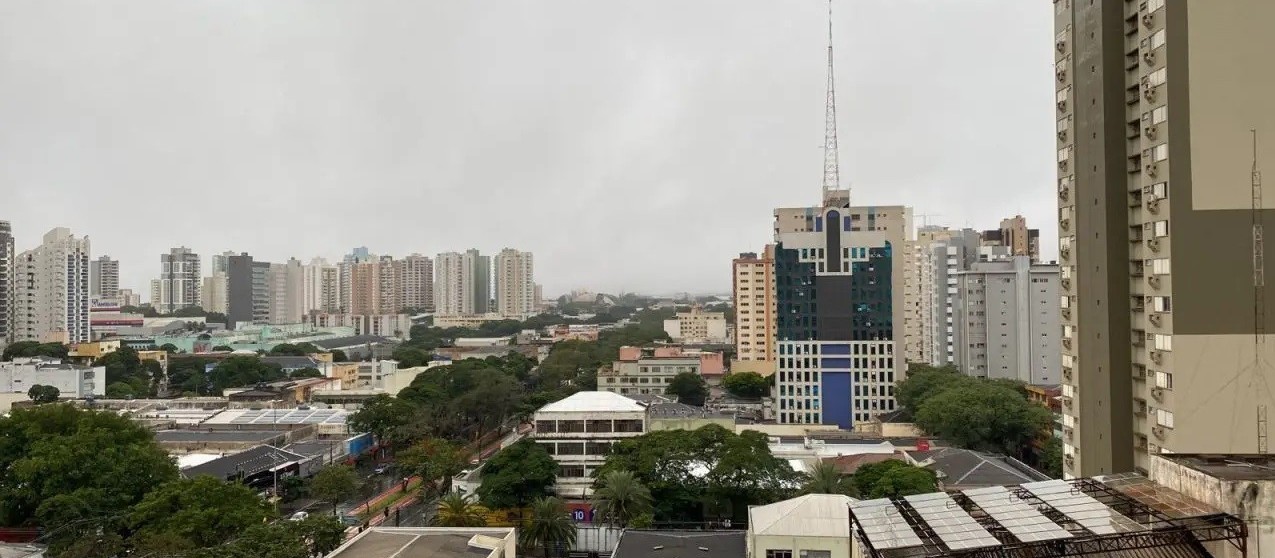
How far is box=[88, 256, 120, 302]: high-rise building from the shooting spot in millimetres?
82369

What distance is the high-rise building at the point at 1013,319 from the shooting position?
35.1 m

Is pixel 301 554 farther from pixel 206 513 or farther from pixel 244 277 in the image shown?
pixel 244 277

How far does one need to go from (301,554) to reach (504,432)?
20.9 meters

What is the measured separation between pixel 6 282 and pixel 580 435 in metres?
46.0

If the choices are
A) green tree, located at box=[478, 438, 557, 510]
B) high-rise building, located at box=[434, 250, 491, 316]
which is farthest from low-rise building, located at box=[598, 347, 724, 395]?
high-rise building, located at box=[434, 250, 491, 316]

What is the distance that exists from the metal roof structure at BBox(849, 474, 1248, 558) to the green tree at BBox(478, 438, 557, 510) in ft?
40.0

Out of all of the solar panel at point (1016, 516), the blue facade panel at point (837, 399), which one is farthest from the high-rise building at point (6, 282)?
the solar panel at point (1016, 516)

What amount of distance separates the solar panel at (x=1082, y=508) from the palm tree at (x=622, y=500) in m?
10.1

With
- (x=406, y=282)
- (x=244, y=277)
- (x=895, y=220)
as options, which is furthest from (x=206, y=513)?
(x=406, y=282)

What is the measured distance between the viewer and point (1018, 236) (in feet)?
172

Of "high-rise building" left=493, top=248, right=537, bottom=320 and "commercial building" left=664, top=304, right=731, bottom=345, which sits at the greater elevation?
"high-rise building" left=493, top=248, right=537, bottom=320

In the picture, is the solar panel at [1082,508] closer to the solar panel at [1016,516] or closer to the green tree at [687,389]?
the solar panel at [1016,516]

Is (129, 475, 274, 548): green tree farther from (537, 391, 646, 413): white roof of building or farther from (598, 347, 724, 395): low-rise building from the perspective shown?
(598, 347, 724, 395): low-rise building

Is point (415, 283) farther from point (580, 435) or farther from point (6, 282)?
point (580, 435)
